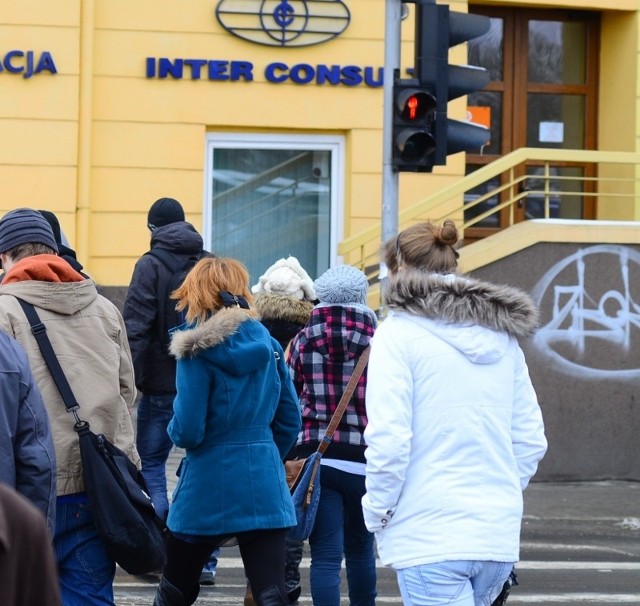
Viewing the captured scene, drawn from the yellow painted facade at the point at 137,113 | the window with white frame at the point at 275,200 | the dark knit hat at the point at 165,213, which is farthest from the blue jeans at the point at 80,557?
the window with white frame at the point at 275,200

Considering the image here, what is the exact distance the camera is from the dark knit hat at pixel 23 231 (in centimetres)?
475

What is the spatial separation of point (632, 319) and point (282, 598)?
6715mm

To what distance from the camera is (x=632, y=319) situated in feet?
36.4

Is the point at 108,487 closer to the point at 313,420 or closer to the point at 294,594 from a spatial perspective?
the point at 313,420

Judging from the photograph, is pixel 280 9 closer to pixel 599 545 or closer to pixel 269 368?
pixel 599 545

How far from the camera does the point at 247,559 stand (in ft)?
16.9

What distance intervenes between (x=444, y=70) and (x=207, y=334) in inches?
151

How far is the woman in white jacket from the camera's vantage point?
3.81 meters

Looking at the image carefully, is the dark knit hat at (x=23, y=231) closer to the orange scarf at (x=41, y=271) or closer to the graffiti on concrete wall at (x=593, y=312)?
the orange scarf at (x=41, y=271)

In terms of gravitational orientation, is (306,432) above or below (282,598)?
above

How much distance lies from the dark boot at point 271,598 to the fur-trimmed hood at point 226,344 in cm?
87

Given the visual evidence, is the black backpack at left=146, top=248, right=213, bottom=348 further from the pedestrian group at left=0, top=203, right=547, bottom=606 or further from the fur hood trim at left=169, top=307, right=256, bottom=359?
the fur hood trim at left=169, top=307, right=256, bottom=359

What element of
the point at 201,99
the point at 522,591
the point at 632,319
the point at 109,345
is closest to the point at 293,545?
the point at 522,591

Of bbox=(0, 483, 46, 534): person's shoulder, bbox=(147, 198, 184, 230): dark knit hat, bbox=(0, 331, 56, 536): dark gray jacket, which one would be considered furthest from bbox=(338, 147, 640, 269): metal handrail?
bbox=(0, 483, 46, 534): person's shoulder
